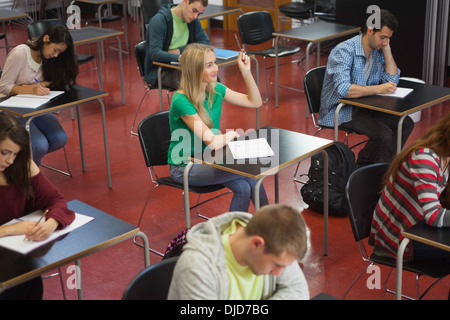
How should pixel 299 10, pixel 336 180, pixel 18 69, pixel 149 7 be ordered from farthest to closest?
pixel 299 10 → pixel 149 7 → pixel 18 69 → pixel 336 180

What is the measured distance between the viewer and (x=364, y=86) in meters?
4.39

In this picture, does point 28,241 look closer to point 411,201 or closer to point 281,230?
point 281,230

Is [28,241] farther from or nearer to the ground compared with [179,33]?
nearer to the ground

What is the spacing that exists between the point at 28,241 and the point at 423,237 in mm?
1531

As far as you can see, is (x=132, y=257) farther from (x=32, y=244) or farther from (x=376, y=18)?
(x=376, y=18)

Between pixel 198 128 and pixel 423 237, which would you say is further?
pixel 198 128

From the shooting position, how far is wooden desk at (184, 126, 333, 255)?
3237 millimetres

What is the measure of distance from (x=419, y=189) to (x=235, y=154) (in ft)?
3.37

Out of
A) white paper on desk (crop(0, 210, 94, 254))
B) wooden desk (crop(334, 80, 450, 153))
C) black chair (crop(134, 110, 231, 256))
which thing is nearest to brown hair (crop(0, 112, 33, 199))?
white paper on desk (crop(0, 210, 94, 254))

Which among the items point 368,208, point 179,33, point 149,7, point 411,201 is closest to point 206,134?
point 368,208

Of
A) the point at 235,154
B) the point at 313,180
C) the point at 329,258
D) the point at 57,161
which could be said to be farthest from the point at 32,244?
the point at 57,161

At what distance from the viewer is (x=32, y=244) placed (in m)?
2.50

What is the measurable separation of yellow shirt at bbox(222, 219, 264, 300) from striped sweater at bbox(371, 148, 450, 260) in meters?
0.96

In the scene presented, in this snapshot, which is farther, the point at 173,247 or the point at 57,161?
the point at 57,161
